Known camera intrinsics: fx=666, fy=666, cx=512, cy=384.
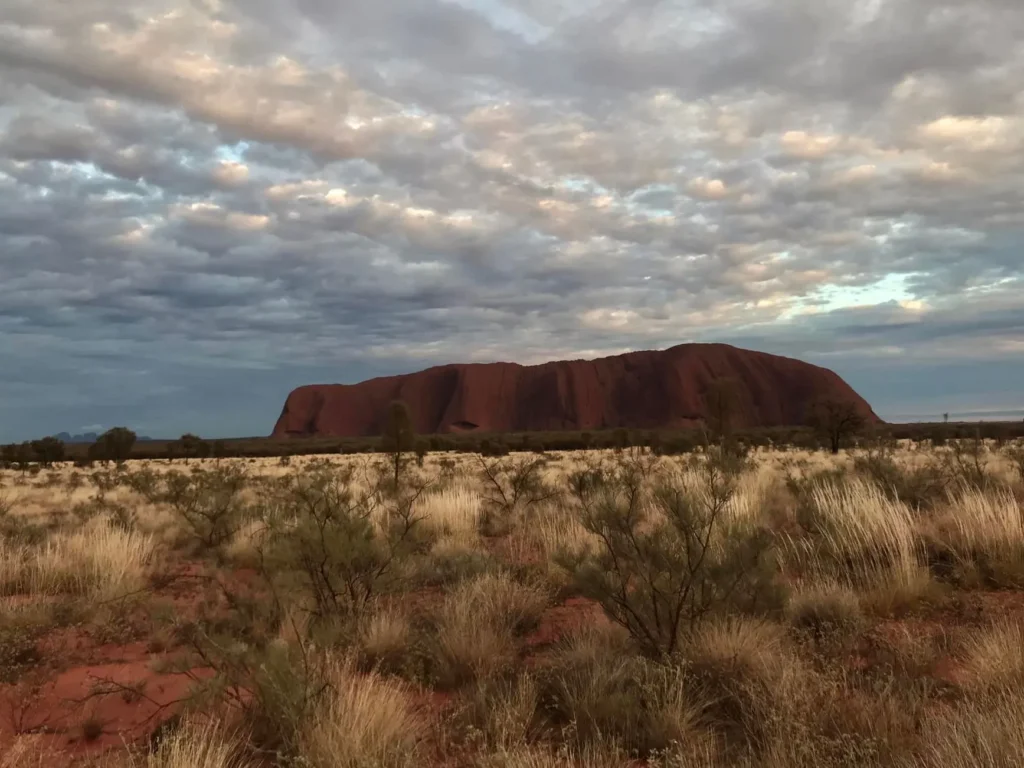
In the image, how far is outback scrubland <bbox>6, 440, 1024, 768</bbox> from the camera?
3234 millimetres

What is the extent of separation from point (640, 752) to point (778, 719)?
0.71 meters

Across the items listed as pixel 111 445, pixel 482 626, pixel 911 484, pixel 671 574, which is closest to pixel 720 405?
pixel 911 484

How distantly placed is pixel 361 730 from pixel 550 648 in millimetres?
2067

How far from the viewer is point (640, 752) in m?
3.36

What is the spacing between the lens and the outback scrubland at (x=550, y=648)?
10.6 ft

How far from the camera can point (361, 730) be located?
326 cm

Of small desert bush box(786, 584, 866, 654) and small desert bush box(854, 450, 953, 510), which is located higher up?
small desert bush box(854, 450, 953, 510)

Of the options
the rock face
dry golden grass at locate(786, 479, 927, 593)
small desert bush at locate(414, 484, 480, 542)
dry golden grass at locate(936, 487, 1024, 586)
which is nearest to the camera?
dry golden grass at locate(786, 479, 927, 593)

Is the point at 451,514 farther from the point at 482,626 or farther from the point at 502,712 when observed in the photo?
the point at 502,712

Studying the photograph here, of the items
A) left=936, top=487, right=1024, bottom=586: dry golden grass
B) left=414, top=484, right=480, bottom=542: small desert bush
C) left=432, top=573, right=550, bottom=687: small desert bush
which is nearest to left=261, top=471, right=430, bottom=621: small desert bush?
left=432, top=573, right=550, bottom=687: small desert bush

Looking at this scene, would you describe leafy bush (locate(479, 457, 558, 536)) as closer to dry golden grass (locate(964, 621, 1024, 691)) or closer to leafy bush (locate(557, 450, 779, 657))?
leafy bush (locate(557, 450, 779, 657))

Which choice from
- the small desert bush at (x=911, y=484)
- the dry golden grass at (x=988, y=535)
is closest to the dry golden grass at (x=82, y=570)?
the dry golden grass at (x=988, y=535)

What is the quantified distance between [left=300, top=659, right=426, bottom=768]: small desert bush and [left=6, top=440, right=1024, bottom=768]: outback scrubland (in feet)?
0.05

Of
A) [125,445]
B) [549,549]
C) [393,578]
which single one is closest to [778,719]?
[393,578]
